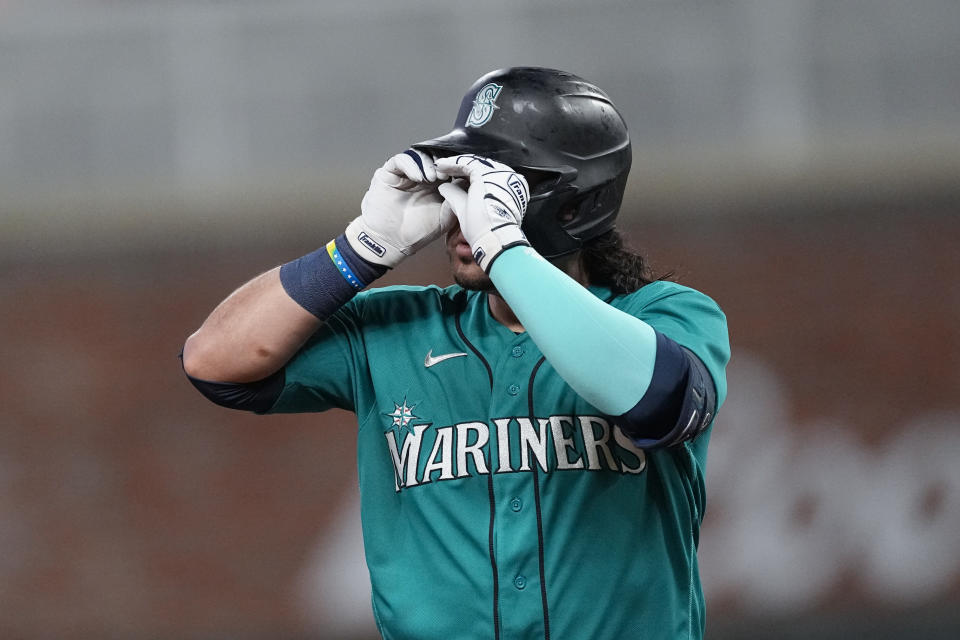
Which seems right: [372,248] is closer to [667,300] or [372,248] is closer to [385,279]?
[667,300]

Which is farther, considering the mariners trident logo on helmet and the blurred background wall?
the blurred background wall

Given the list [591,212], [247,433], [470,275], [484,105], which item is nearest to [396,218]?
[470,275]

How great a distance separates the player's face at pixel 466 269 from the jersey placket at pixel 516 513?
7.4 inches

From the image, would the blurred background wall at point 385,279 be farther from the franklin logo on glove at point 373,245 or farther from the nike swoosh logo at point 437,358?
the franklin logo on glove at point 373,245

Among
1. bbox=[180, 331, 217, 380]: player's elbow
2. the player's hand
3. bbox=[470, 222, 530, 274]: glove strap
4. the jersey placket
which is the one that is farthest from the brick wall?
bbox=[470, 222, 530, 274]: glove strap

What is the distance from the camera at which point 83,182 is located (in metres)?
5.84

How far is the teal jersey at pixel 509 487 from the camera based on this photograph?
1.89 metres

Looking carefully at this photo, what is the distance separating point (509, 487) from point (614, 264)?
1.64 ft

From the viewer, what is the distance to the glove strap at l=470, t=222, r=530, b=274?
1730 mm

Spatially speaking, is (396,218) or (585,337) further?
(396,218)

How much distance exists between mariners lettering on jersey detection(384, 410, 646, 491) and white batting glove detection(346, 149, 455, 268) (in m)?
0.34

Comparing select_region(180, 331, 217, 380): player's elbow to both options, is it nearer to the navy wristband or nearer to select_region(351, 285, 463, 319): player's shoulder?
the navy wristband

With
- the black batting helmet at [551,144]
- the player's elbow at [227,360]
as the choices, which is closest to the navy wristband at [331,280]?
the player's elbow at [227,360]

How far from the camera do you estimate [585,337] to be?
5.41 ft
